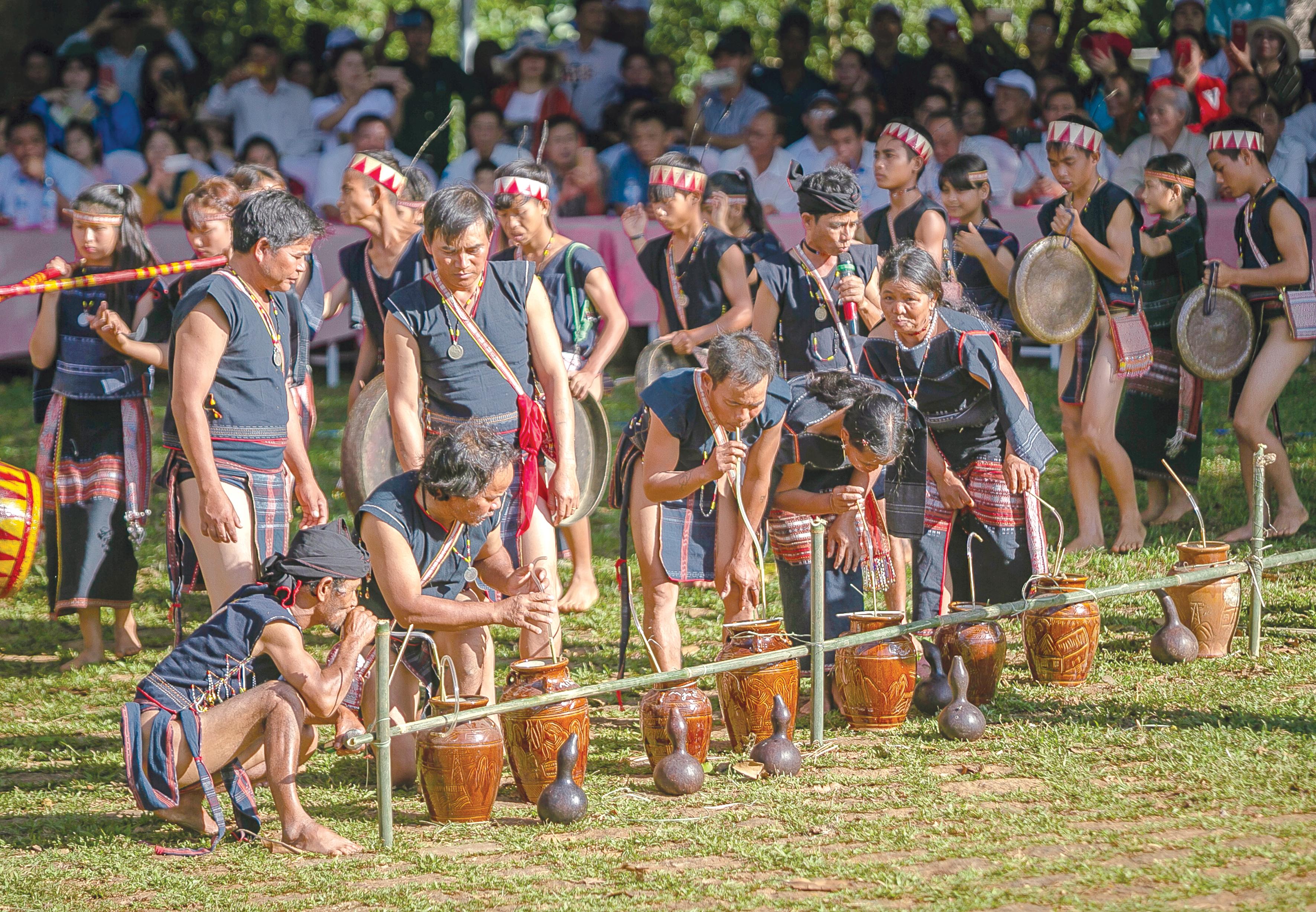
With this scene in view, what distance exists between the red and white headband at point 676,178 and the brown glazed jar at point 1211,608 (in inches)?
107

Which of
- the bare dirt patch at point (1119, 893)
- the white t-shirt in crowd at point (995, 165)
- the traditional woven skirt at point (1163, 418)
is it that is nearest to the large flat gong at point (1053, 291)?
the traditional woven skirt at point (1163, 418)

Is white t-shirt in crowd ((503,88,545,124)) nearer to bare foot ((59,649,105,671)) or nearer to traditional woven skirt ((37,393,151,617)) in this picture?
traditional woven skirt ((37,393,151,617))

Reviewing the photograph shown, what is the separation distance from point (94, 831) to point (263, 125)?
9653 millimetres

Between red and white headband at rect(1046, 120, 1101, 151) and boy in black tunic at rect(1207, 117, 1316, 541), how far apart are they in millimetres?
581

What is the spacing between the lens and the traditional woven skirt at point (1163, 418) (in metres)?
7.58

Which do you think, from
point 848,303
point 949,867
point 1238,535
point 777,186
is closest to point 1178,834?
point 949,867

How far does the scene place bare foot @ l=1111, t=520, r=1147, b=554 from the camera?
23.6 ft

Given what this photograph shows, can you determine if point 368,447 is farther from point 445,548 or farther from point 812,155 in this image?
point 812,155

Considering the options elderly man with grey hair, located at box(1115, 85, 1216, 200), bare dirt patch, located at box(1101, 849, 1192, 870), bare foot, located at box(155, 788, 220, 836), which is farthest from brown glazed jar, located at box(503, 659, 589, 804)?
elderly man with grey hair, located at box(1115, 85, 1216, 200)

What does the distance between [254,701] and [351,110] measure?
9.21m

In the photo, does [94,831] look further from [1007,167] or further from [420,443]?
[1007,167]

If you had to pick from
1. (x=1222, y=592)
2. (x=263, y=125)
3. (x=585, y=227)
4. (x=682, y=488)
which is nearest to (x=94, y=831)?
(x=682, y=488)

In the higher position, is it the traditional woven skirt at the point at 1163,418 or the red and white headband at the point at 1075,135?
the red and white headband at the point at 1075,135

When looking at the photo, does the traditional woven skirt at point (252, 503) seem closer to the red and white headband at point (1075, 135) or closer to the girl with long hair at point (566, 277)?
the girl with long hair at point (566, 277)
